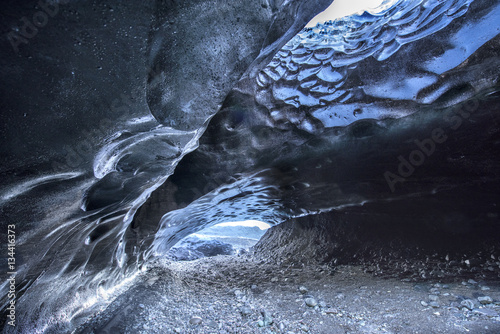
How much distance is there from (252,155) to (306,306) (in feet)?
3.30

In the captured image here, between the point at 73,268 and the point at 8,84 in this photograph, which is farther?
the point at 73,268

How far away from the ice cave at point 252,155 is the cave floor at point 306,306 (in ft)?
0.04

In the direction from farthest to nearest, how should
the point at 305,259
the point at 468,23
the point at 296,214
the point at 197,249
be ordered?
the point at 197,249 → the point at 296,214 → the point at 305,259 → the point at 468,23

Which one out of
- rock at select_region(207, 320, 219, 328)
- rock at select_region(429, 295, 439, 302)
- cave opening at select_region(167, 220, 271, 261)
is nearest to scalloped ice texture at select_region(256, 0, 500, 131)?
rock at select_region(429, 295, 439, 302)

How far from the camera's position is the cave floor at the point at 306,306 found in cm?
129

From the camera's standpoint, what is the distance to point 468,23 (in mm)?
1347

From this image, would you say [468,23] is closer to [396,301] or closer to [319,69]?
[319,69]

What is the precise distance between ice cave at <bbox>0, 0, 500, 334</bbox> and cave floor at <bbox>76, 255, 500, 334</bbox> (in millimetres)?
12

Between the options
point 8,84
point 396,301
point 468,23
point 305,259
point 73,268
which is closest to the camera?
point 8,84

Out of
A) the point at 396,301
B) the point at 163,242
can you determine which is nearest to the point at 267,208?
the point at 163,242

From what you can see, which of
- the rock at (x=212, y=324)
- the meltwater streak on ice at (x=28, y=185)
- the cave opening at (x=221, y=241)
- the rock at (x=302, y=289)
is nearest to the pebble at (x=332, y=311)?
the rock at (x=302, y=289)

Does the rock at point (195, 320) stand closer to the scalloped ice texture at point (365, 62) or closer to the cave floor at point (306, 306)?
the cave floor at point (306, 306)

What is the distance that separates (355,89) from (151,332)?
1.76 metres

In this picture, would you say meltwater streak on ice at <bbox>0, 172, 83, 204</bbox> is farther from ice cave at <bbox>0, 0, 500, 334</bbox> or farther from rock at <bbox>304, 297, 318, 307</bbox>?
rock at <bbox>304, 297, 318, 307</bbox>
